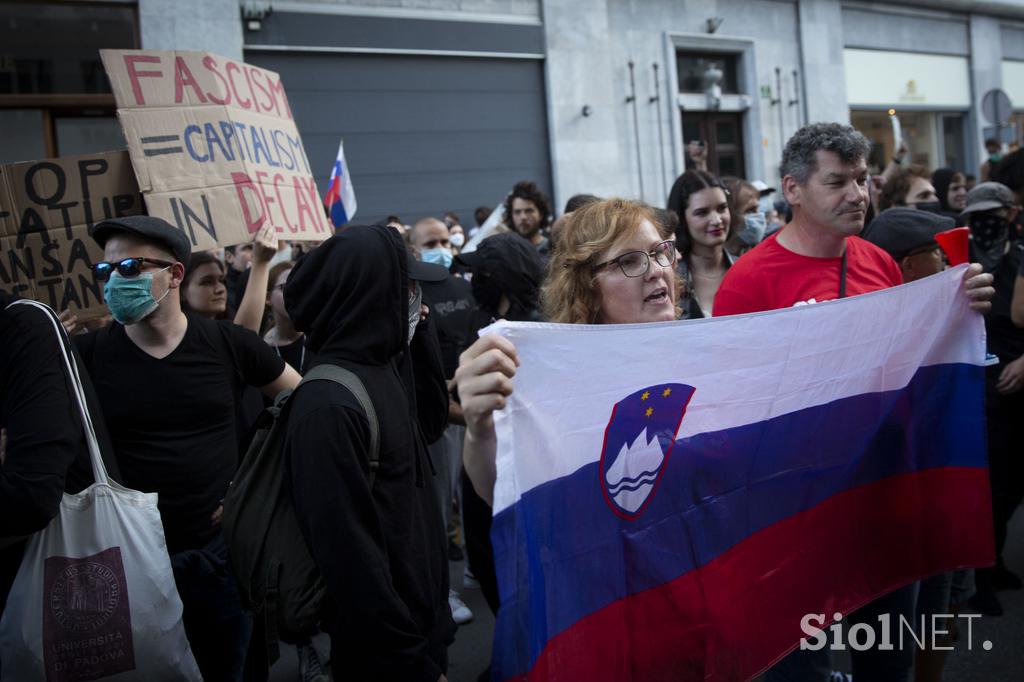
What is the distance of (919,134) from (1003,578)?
59.5ft

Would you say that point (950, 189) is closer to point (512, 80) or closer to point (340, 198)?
point (340, 198)

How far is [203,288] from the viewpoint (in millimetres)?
4129

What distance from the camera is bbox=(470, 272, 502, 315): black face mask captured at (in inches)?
166

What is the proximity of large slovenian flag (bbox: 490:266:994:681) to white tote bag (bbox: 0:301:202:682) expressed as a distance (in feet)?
4.02

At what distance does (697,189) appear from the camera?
451 centimetres

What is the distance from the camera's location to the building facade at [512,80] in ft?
33.1

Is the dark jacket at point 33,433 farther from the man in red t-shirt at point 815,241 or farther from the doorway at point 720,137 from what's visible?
the doorway at point 720,137

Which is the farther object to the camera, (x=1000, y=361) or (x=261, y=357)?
(x=1000, y=361)

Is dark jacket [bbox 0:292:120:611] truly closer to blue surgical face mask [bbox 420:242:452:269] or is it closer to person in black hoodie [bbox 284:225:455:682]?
person in black hoodie [bbox 284:225:455:682]

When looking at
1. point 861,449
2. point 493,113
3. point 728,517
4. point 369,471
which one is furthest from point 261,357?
point 493,113

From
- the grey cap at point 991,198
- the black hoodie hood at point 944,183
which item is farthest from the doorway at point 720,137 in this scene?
the grey cap at point 991,198

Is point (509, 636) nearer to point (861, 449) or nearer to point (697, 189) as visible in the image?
point (861, 449)

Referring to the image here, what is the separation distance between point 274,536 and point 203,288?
2.20m

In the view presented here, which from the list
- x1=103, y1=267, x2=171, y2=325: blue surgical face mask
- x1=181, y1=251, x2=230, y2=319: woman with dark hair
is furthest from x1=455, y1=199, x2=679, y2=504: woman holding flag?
x1=181, y1=251, x2=230, y2=319: woman with dark hair
